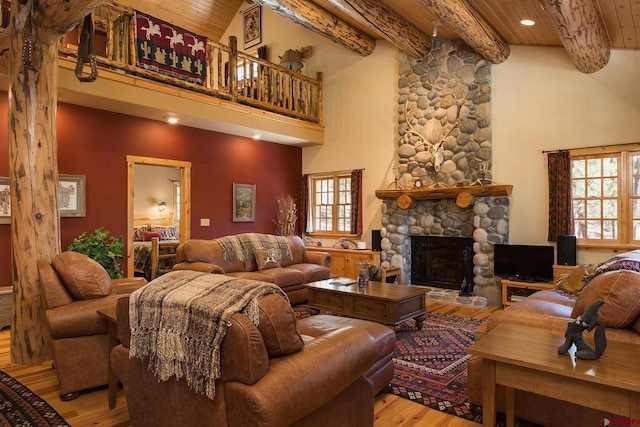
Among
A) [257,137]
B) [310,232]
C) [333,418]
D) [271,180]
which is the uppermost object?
[257,137]

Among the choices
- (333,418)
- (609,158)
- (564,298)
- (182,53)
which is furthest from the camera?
(182,53)

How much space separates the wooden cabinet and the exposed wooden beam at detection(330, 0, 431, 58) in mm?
3299

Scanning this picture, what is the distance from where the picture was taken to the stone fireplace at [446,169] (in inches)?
229

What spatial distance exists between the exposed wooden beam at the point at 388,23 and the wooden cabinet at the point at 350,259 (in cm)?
330

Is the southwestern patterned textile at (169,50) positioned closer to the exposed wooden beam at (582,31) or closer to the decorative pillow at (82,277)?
the decorative pillow at (82,277)

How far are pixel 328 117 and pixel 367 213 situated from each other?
2074mm

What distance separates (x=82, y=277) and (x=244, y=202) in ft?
14.3

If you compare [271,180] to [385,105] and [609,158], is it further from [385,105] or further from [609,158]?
[609,158]

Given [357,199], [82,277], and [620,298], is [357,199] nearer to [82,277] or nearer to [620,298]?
[82,277]

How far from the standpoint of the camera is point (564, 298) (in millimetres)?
3666

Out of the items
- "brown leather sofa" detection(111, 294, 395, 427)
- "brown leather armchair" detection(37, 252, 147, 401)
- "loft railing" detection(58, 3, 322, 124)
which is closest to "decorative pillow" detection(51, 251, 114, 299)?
"brown leather armchair" detection(37, 252, 147, 401)

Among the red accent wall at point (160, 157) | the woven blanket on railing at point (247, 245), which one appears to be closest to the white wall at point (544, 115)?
the woven blanket on railing at point (247, 245)

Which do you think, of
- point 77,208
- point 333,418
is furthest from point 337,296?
point 77,208

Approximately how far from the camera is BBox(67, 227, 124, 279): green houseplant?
4812mm
